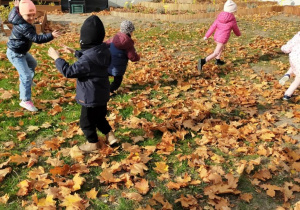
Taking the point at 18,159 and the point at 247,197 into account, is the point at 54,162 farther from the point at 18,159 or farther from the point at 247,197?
the point at 247,197

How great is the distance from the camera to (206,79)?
21.5 ft

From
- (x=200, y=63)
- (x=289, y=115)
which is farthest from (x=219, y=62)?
(x=289, y=115)

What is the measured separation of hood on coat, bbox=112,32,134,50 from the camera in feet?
16.5

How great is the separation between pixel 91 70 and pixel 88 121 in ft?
2.23

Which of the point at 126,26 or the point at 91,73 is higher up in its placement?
the point at 126,26

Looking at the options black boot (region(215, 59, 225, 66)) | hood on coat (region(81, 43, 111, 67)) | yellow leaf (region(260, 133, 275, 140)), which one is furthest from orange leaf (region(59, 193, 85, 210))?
black boot (region(215, 59, 225, 66))

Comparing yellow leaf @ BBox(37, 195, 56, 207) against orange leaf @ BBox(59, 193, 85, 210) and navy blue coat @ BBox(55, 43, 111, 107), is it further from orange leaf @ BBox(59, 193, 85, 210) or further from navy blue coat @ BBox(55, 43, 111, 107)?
navy blue coat @ BBox(55, 43, 111, 107)

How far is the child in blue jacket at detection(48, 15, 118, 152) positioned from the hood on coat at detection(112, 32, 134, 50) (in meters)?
1.75

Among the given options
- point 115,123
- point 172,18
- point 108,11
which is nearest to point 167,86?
point 115,123

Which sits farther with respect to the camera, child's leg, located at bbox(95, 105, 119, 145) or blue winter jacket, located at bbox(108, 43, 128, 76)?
blue winter jacket, located at bbox(108, 43, 128, 76)

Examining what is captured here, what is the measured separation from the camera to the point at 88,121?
349cm

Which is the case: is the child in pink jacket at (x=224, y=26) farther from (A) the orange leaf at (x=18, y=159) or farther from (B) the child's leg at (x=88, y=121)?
(A) the orange leaf at (x=18, y=159)

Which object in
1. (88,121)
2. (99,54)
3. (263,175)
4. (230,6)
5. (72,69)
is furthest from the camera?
(230,6)

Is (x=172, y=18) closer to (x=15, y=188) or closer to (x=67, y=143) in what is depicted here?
(x=67, y=143)
